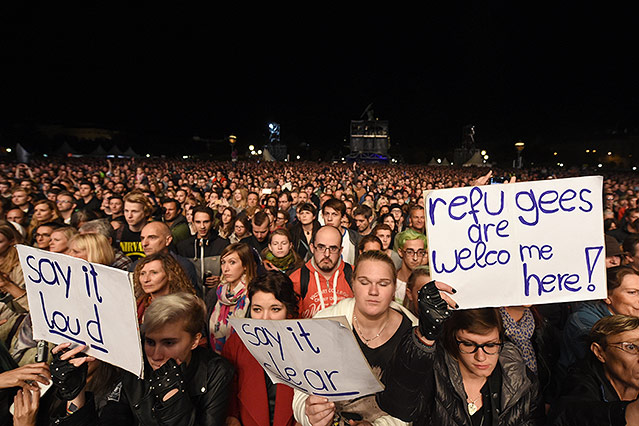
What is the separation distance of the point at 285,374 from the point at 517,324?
5.56 ft

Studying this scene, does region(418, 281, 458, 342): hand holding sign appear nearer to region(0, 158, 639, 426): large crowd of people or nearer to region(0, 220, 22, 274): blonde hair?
region(0, 158, 639, 426): large crowd of people

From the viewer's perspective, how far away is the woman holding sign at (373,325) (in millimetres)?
2125

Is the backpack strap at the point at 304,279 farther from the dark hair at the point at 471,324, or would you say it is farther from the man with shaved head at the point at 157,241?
the dark hair at the point at 471,324

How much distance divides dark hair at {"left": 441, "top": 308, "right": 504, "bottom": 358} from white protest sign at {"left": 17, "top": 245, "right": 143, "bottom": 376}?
164 cm

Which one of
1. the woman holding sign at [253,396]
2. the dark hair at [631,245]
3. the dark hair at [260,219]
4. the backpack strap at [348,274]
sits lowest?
the woman holding sign at [253,396]

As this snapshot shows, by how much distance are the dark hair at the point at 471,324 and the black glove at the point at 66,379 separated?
1.95 m

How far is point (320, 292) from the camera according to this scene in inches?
145

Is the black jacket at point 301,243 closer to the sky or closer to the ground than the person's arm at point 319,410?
closer to the sky

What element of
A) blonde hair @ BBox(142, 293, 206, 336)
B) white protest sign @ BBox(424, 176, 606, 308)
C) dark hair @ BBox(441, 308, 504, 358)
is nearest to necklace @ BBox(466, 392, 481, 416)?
dark hair @ BBox(441, 308, 504, 358)

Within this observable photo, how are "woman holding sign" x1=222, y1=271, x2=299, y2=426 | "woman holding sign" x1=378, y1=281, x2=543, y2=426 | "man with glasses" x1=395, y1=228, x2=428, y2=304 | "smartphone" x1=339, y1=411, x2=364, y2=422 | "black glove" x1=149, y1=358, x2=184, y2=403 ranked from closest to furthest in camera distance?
"black glove" x1=149, y1=358, x2=184, y2=403, "woman holding sign" x1=378, y1=281, x2=543, y2=426, "smartphone" x1=339, y1=411, x2=364, y2=422, "woman holding sign" x1=222, y1=271, x2=299, y2=426, "man with glasses" x1=395, y1=228, x2=428, y2=304

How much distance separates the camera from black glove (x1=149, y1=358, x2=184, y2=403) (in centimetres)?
172

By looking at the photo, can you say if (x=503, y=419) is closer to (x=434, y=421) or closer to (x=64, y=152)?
(x=434, y=421)

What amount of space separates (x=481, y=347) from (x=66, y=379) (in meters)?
2.12

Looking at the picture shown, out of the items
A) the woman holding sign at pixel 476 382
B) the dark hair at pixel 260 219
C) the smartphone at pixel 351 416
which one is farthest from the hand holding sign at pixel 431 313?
the dark hair at pixel 260 219
